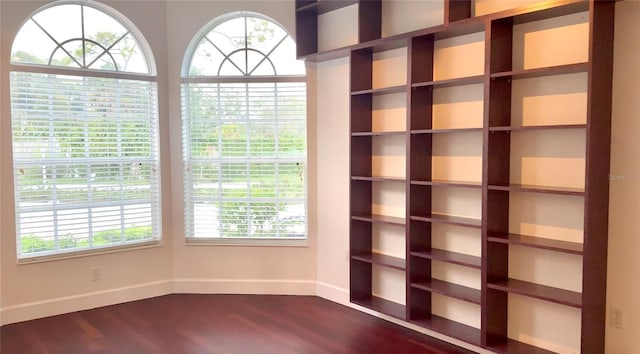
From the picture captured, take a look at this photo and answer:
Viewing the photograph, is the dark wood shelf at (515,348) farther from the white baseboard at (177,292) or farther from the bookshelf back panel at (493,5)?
the bookshelf back panel at (493,5)

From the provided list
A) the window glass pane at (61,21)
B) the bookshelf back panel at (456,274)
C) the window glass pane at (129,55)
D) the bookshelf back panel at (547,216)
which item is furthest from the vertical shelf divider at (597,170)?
the window glass pane at (61,21)

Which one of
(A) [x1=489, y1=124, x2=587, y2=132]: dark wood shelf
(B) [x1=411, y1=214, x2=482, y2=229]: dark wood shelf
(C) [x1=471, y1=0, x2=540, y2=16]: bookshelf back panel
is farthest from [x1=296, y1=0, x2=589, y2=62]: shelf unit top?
(B) [x1=411, y1=214, x2=482, y2=229]: dark wood shelf

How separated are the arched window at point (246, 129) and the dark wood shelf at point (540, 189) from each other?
203 cm

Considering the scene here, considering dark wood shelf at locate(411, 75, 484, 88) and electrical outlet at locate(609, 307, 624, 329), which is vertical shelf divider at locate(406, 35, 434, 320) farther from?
electrical outlet at locate(609, 307, 624, 329)

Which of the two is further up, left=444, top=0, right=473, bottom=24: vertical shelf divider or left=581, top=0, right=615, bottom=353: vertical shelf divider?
left=444, top=0, right=473, bottom=24: vertical shelf divider

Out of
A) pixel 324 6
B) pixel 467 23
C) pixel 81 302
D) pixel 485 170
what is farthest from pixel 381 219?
pixel 81 302

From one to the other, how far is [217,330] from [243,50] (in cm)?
246

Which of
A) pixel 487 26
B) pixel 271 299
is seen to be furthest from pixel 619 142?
pixel 271 299

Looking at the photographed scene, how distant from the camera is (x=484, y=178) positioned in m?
3.05

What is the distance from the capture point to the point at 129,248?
15.0 feet

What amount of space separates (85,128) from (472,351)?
352 cm

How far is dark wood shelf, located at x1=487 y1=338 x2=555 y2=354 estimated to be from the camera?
3.03 meters

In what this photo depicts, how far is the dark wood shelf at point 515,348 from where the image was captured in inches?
119

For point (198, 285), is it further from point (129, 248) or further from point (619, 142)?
point (619, 142)
